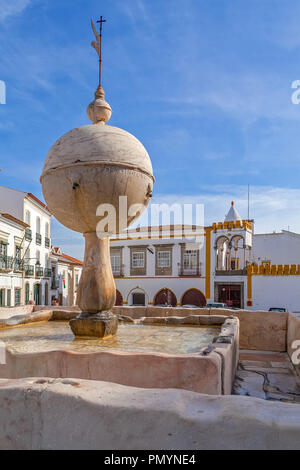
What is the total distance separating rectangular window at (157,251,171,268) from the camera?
31.5 metres

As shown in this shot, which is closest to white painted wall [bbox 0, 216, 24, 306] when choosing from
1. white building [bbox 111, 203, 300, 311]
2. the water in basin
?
white building [bbox 111, 203, 300, 311]

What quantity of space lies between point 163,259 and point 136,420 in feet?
98.8

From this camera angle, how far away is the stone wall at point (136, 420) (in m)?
1.53

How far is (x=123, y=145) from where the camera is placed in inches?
209

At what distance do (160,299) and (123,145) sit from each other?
88.3 feet

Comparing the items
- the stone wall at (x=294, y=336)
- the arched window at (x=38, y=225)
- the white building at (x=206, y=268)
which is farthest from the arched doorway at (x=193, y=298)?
the stone wall at (x=294, y=336)

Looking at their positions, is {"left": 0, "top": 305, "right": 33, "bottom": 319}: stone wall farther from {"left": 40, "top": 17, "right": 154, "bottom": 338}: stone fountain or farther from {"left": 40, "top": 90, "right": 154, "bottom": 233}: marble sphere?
{"left": 40, "top": 90, "right": 154, "bottom": 233}: marble sphere

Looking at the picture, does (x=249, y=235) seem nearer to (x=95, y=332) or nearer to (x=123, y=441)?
(x=95, y=332)

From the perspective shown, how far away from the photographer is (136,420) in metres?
1.65

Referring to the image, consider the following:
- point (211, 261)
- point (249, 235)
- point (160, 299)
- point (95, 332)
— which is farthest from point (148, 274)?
point (95, 332)

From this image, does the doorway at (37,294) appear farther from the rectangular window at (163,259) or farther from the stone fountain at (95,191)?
the stone fountain at (95,191)

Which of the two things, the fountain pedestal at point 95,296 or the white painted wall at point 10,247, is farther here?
the white painted wall at point 10,247

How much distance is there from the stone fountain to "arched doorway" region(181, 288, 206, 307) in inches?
984

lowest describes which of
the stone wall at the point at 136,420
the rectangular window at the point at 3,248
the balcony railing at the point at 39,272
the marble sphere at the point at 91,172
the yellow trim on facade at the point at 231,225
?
the balcony railing at the point at 39,272
